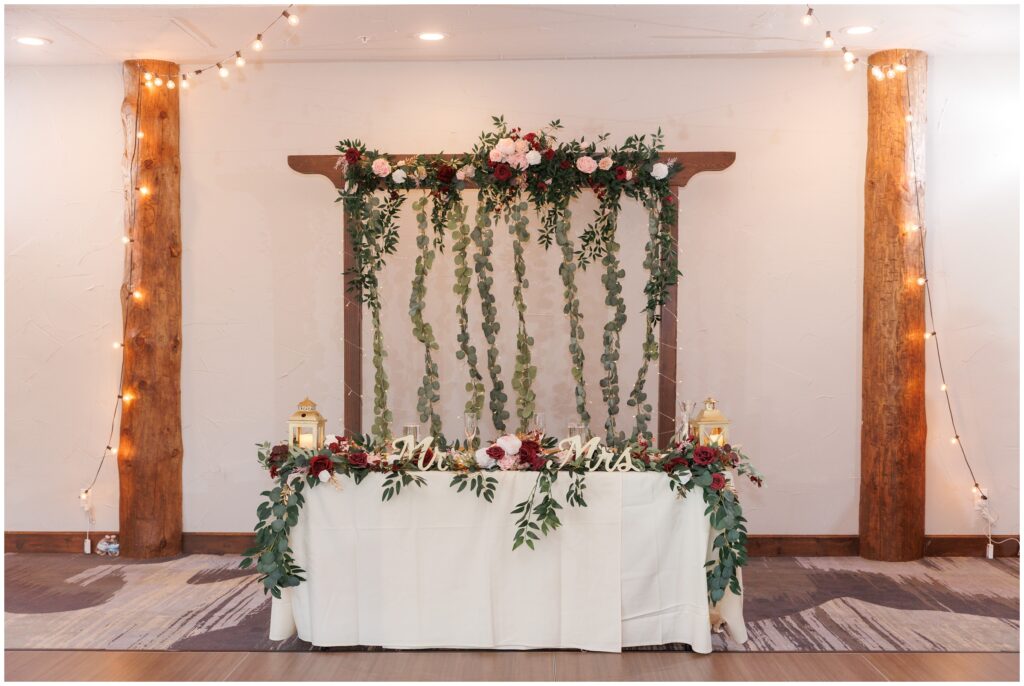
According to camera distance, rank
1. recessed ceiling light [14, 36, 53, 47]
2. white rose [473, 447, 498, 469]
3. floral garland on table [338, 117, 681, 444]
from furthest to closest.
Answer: recessed ceiling light [14, 36, 53, 47]
floral garland on table [338, 117, 681, 444]
white rose [473, 447, 498, 469]

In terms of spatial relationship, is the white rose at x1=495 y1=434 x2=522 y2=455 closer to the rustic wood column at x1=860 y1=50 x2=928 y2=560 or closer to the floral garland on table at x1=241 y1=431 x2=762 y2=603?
the floral garland on table at x1=241 y1=431 x2=762 y2=603

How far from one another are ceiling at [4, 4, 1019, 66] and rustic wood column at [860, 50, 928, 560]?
0.31m

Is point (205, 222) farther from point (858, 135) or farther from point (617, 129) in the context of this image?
point (858, 135)

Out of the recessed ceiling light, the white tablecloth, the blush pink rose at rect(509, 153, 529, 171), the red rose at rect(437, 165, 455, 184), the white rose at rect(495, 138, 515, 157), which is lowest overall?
the white tablecloth

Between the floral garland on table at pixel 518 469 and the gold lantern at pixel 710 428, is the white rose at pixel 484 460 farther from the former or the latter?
the gold lantern at pixel 710 428

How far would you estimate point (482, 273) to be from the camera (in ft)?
14.9

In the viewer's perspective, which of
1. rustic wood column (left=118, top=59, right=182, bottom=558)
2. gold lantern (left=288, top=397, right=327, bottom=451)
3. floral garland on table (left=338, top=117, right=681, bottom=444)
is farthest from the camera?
rustic wood column (left=118, top=59, right=182, bottom=558)

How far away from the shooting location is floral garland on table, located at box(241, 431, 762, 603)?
3.42m

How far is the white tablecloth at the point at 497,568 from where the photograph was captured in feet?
11.4

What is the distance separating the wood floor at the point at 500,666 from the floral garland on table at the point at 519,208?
49.2 inches

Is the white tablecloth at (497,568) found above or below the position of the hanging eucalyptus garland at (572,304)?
below

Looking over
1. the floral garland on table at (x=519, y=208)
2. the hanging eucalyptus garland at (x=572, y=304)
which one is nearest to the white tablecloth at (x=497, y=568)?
the floral garland on table at (x=519, y=208)

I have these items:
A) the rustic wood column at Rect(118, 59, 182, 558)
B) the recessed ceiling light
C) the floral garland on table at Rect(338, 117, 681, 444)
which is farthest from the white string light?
the floral garland on table at Rect(338, 117, 681, 444)

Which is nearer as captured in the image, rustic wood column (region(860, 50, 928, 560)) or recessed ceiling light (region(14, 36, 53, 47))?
recessed ceiling light (region(14, 36, 53, 47))
